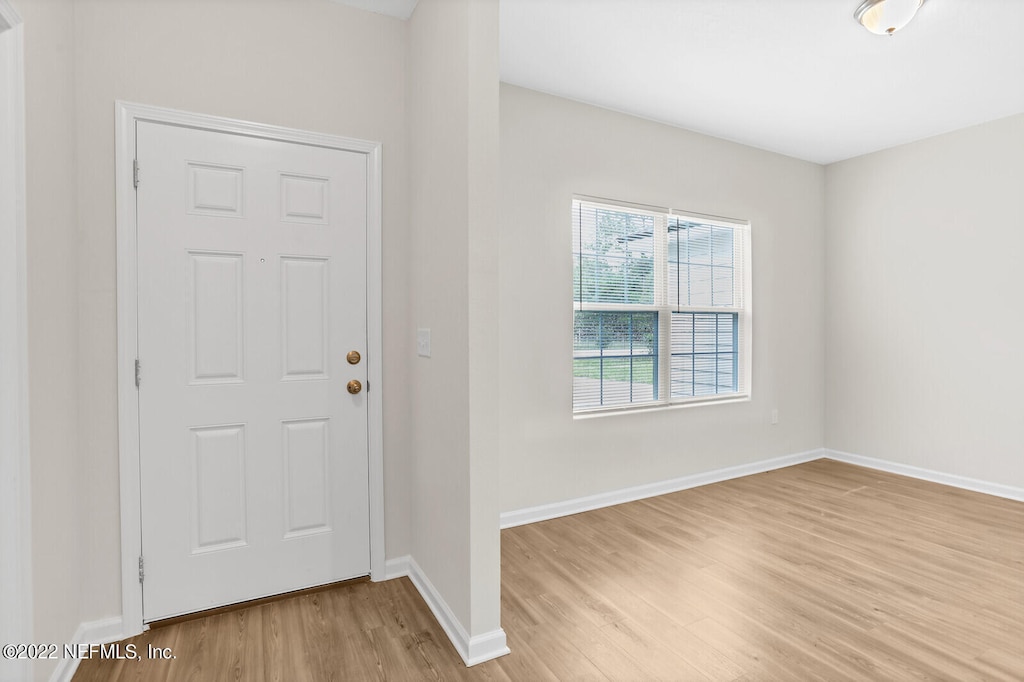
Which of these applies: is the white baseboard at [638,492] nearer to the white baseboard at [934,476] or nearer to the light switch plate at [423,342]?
the white baseboard at [934,476]

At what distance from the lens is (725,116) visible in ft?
12.1

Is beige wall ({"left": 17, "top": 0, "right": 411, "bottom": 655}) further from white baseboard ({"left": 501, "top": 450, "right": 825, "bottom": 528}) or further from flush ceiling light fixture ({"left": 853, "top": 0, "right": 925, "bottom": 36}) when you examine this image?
flush ceiling light fixture ({"left": 853, "top": 0, "right": 925, "bottom": 36})

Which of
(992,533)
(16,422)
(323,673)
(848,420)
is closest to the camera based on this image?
(16,422)

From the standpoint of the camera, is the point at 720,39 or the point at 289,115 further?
the point at 720,39

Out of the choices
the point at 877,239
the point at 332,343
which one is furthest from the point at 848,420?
the point at 332,343

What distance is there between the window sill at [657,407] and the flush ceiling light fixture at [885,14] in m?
2.51

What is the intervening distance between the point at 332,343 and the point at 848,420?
466cm

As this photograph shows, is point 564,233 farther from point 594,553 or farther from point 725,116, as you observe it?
point 594,553

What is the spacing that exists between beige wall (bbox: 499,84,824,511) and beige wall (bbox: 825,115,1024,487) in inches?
9.7

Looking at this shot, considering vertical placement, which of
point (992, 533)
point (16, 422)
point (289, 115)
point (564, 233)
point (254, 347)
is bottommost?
point (992, 533)

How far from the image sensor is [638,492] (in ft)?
12.1

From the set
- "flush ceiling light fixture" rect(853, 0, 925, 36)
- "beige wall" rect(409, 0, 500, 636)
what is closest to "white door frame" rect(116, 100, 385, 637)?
"beige wall" rect(409, 0, 500, 636)

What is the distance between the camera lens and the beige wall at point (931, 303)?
3738mm

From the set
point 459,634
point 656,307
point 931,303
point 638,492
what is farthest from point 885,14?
point 459,634
